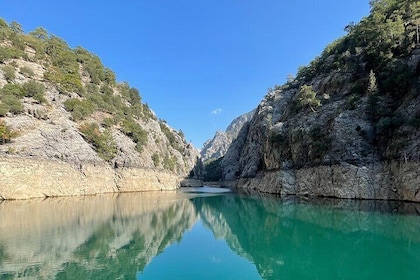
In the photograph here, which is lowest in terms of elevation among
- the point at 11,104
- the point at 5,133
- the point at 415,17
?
the point at 5,133

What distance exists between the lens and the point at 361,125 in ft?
117

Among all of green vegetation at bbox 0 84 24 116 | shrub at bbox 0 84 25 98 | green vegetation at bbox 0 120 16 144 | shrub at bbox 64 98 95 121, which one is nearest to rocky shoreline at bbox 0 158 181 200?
green vegetation at bbox 0 120 16 144

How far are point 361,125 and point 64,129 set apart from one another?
44.3 meters

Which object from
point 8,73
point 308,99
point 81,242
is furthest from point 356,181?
point 8,73

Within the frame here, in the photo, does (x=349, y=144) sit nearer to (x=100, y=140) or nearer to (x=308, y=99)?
(x=308, y=99)

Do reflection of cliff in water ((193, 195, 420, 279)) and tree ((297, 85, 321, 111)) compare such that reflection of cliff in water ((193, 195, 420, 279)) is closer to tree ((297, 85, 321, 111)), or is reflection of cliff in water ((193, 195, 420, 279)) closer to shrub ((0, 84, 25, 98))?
tree ((297, 85, 321, 111))

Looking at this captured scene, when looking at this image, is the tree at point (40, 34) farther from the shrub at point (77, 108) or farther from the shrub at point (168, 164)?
the shrub at point (168, 164)

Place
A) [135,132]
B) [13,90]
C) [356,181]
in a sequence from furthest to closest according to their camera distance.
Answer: [135,132]
[13,90]
[356,181]

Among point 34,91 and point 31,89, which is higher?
point 31,89

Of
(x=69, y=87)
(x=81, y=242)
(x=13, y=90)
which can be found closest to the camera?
(x=81, y=242)

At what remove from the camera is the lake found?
10453mm

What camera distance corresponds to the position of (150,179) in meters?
63.3

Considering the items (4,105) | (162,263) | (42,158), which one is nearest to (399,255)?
(162,263)

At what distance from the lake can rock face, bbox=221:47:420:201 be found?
22.7ft
